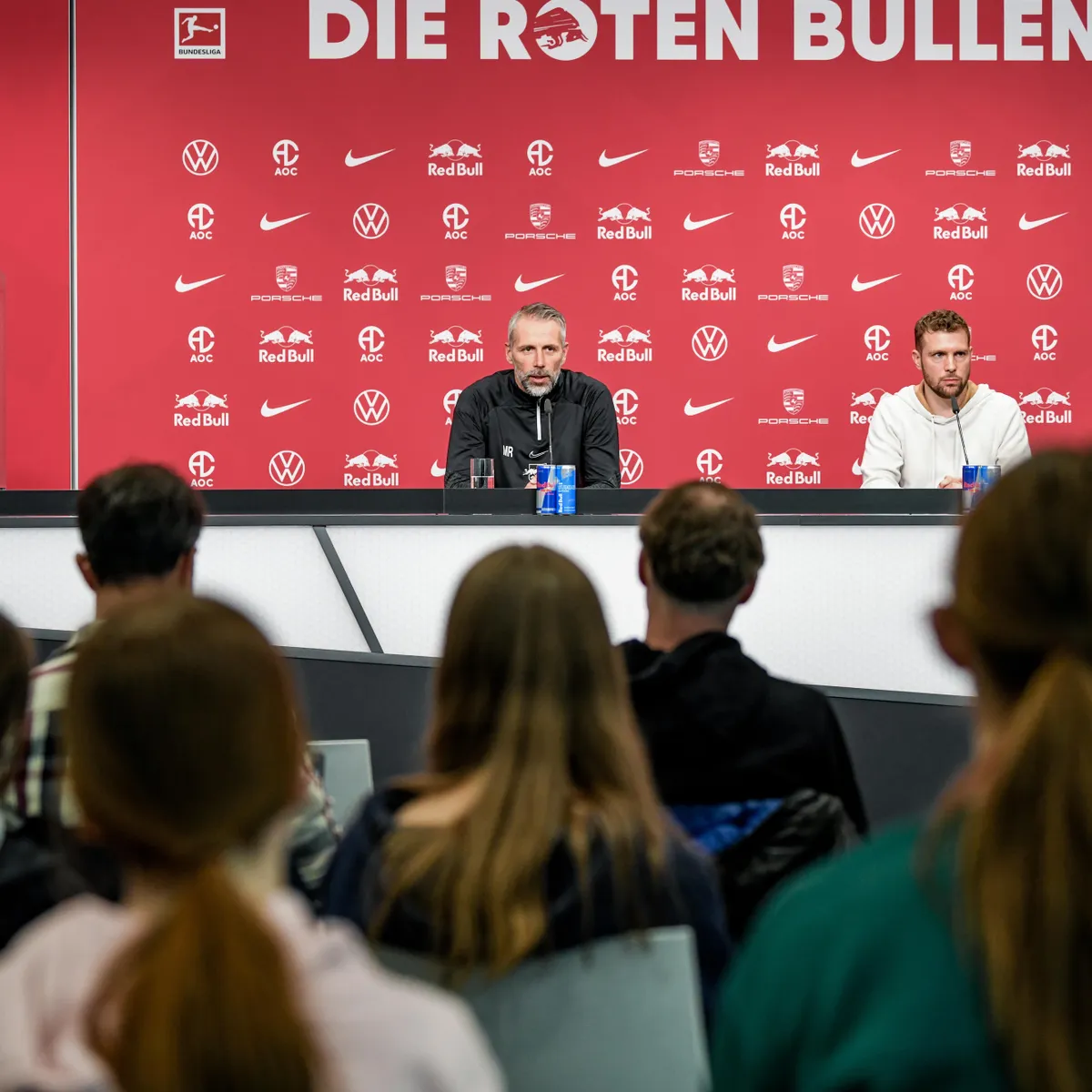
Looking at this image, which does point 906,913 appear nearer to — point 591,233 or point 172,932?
point 172,932

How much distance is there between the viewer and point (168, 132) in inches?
225

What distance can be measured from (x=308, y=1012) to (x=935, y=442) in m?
4.33

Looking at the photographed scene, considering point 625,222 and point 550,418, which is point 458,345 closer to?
point 625,222

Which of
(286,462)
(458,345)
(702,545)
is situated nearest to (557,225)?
(458,345)

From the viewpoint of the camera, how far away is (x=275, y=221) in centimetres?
575

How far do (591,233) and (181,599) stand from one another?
5.22m

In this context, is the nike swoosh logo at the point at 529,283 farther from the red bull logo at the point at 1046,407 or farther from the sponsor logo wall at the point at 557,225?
the red bull logo at the point at 1046,407

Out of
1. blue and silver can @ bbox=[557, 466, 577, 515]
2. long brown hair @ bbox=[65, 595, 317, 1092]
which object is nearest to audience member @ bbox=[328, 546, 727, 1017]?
long brown hair @ bbox=[65, 595, 317, 1092]

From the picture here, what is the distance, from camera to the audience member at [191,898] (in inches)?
25.2

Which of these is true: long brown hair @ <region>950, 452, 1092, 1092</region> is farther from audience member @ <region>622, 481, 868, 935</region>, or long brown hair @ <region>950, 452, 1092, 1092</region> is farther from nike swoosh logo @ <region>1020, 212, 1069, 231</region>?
nike swoosh logo @ <region>1020, 212, 1069, 231</region>

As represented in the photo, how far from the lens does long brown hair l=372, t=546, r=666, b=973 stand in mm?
1023

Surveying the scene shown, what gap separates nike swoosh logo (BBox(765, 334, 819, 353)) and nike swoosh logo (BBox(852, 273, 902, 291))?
267 millimetres

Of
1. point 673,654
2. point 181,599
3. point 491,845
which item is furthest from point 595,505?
point 181,599

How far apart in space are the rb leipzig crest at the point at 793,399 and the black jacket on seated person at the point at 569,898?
478cm
